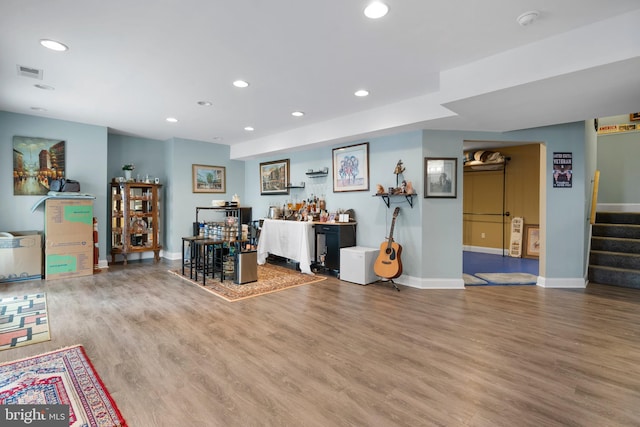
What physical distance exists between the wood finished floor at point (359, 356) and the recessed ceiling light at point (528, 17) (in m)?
2.69

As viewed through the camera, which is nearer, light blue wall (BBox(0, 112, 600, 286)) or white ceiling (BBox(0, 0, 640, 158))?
white ceiling (BBox(0, 0, 640, 158))

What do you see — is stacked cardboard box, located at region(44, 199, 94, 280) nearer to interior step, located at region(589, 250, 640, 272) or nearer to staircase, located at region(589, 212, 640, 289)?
staircase, located at region(589, 212, 640, 289)

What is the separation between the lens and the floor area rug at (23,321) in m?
2.84

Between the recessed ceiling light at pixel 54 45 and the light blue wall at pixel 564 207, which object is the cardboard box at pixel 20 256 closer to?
the recessed ceiling light at pixel 54 45

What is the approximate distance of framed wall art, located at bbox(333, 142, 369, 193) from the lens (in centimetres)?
544

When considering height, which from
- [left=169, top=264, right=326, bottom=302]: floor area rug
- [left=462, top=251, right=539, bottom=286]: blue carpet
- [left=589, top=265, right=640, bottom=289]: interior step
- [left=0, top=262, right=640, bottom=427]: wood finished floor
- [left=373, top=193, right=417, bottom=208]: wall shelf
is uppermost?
[left=373, top=193, right=417, bottom=208]: wall shelf

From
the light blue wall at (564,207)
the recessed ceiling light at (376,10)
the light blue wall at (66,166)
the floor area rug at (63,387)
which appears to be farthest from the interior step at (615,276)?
the light blue wall at (66,166)

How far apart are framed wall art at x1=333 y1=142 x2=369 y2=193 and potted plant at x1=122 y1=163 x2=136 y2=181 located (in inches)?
168

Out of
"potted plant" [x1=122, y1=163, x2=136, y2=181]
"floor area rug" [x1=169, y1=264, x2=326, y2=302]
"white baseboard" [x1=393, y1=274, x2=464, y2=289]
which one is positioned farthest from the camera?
"potted plant" [x1=122, y1=163, x2=136, y2=181]

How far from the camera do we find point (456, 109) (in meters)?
3.59

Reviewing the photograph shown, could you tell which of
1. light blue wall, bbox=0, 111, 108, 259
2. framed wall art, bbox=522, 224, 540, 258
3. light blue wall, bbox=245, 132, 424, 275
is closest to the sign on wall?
light blue wall, bbox=245, 132, 424, 275

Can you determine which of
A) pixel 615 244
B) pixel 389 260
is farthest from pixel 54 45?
pixel 615 244

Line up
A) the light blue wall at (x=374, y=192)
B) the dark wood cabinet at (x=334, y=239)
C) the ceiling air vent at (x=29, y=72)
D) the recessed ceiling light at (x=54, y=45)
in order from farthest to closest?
1. the dark wood cabinet at (x=334, y=239)
2. the light blue wall at (x=374, y=192)
3. the ceiling air vent at (x=29, y=72)
4. the recessed ceiling light at (x=54, y=45)

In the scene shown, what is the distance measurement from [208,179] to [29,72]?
13.3 ft
